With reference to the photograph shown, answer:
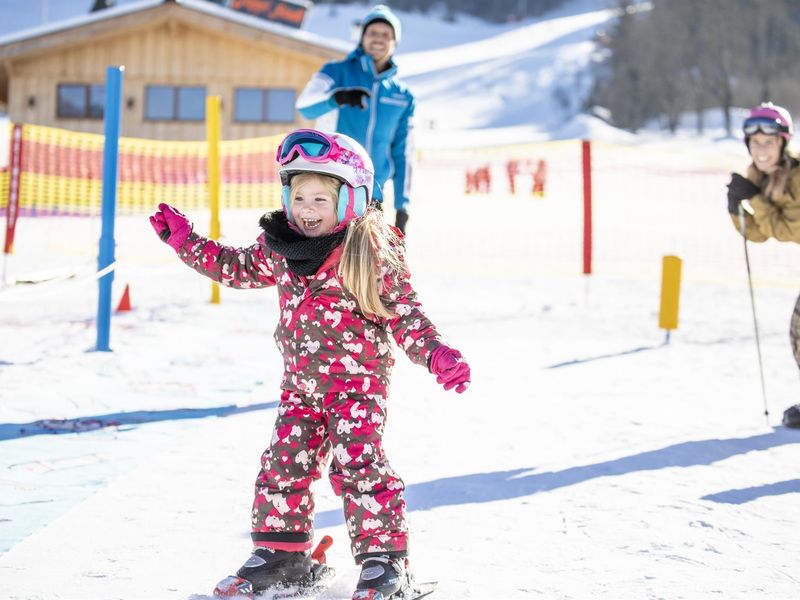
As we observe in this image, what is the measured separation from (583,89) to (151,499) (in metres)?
63.8

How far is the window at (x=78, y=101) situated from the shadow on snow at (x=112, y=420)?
21.4m

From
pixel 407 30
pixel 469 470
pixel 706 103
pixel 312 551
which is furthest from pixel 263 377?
pixel 407 30

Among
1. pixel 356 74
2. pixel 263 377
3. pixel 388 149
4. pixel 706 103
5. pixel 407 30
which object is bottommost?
pixel 263 377

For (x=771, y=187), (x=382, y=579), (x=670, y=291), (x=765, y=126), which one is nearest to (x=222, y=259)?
(x=382, y=579)

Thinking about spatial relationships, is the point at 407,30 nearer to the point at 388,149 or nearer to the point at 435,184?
the point at 435,184

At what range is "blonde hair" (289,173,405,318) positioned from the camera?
3119 mm

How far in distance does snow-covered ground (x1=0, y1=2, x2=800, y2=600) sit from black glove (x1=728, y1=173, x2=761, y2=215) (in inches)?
48.5

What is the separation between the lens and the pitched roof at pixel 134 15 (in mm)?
23750

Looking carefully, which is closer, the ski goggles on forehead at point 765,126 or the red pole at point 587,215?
the ski goggles on forehead at point 765,126

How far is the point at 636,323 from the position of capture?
378 inches

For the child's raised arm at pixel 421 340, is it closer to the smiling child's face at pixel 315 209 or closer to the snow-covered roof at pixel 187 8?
the smiling child's face at pixel 315 209

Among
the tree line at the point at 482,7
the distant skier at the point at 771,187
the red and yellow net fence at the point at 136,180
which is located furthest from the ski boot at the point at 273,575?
the tree line at the point at 482,7

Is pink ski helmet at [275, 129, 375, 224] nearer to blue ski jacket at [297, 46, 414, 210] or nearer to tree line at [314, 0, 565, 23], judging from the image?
blue ski jacket at [297, 46, 414, 210]

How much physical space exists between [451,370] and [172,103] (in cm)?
2372
